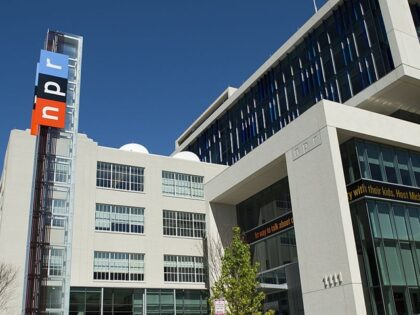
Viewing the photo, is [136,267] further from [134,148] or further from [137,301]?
[134,148]

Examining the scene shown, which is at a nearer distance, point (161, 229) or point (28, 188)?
point (28, 188)

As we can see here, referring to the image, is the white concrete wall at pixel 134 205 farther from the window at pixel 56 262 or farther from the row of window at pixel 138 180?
the window at pixel 56 262

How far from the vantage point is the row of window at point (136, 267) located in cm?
3800

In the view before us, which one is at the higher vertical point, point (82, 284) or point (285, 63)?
point (285, 63)

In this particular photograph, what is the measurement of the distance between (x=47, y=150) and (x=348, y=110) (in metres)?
21.3

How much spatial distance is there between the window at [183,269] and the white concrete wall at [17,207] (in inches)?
444

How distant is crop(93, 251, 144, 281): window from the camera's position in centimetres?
3781

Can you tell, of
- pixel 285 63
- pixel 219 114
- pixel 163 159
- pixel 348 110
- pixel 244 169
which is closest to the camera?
pixel 348 110

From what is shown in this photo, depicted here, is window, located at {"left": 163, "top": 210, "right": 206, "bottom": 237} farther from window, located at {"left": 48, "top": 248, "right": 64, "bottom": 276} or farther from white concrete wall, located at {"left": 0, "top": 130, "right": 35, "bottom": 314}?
white concrete wall, located at {"left": 0, "top": 130, "right": 35, "bottom": 314}

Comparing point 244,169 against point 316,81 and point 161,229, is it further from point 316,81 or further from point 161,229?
point 316,81

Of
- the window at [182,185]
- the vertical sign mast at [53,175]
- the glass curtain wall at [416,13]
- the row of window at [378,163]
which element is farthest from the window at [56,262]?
the glass curtain wall at [416,13]

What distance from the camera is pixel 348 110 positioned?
104ft

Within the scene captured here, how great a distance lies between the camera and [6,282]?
3303 cm

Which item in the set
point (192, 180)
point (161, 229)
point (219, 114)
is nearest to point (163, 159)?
point (192, 180)
